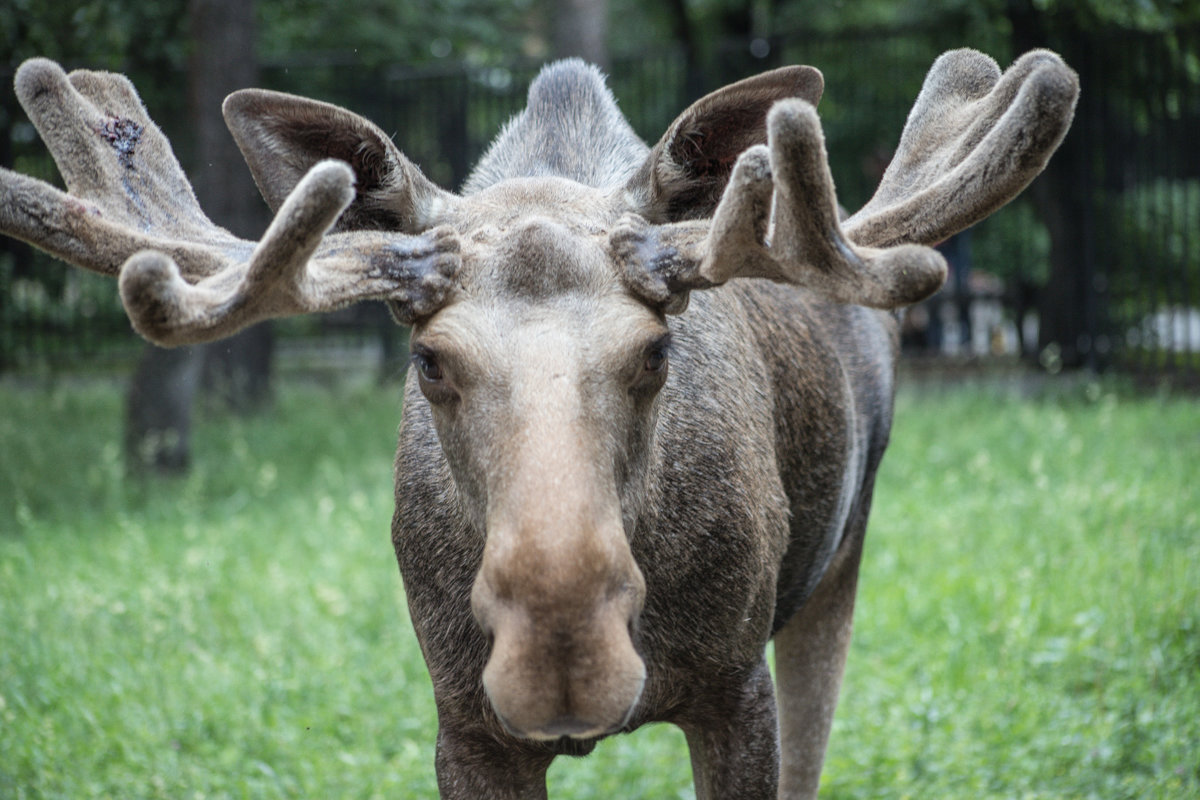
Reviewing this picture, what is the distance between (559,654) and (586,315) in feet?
2.25

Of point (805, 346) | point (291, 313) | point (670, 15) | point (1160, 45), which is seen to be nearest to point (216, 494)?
point (805, 346)

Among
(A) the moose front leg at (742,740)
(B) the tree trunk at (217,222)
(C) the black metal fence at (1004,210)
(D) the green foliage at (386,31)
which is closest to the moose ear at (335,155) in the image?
(A) the moose front leg at (742,740)

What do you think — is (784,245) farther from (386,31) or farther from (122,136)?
(386,31)

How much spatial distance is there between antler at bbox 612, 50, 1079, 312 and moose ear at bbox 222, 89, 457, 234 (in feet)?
1.90

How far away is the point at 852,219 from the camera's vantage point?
110 inches

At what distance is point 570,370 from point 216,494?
7123mm

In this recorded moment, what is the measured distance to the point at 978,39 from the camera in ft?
38.5

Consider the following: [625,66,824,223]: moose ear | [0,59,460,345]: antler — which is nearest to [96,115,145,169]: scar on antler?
[0,59,460,345]: antler

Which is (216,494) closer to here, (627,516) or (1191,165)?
(627,516)

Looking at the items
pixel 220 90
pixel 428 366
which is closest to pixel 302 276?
pixel 428 366

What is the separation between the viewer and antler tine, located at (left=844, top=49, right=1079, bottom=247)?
2482 mm

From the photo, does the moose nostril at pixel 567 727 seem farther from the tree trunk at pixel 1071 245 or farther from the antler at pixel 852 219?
the tree trunk at pixel 1071 245

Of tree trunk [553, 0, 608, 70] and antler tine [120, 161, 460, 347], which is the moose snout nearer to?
antler tine [120, 161, 460, 347]

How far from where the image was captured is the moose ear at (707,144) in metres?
2.91
